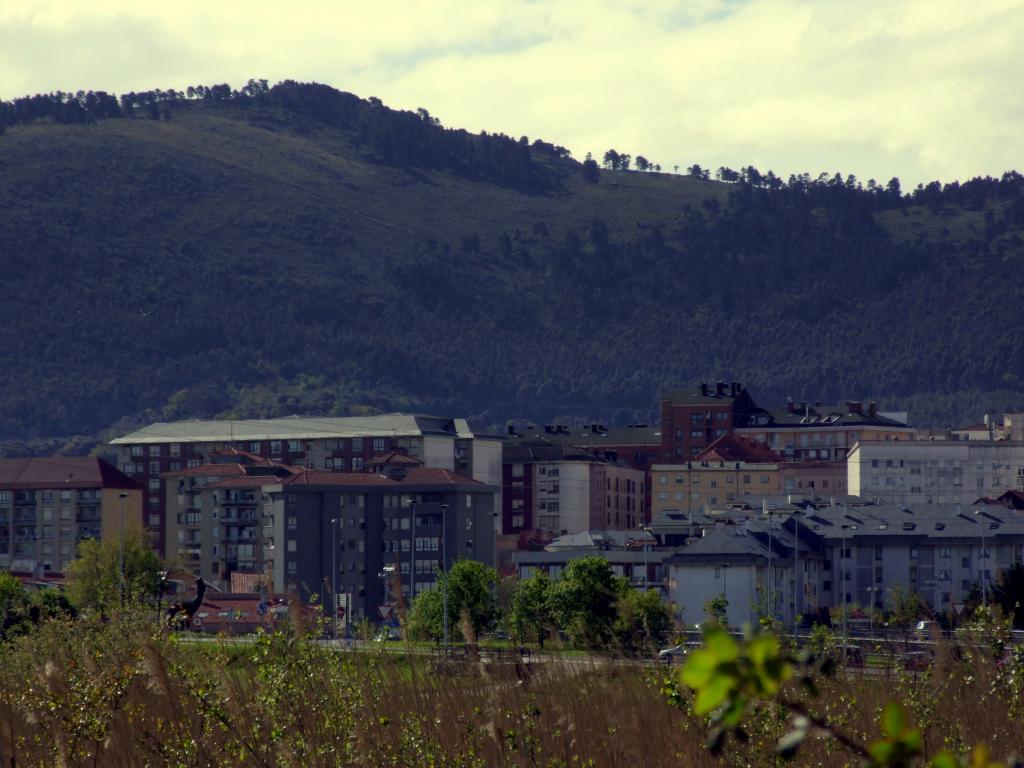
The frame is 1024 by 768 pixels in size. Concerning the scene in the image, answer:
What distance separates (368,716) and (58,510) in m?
154

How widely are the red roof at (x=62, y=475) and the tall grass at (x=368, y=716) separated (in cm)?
14654

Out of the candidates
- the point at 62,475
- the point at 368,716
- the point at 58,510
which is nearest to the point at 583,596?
the point at 368,716

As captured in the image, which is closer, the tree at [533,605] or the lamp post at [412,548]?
the tree at [533,605]

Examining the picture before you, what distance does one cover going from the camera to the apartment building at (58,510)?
18225 centimetres

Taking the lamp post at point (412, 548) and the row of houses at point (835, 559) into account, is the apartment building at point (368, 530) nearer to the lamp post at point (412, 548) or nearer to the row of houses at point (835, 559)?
the lamp post at point (412, 548)

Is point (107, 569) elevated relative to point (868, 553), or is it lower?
elevated

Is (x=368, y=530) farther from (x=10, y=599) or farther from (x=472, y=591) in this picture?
(x=10, y=599)

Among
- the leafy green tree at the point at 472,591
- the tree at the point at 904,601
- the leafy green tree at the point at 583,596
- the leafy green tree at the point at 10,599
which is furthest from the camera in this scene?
the tree at the point at 904,601

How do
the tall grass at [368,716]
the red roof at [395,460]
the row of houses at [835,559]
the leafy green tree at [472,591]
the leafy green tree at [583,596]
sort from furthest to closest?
1. the red roof at [395,460]
2. the row of houses at [835,559]
3. the leafy green tree at [472,591]
4. the leafy green tree at [583,596]
5. the tall grass at [368,716]

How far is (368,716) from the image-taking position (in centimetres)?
3488

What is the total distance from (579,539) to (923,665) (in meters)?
115

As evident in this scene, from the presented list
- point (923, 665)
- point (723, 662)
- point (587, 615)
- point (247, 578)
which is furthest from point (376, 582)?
point (723, 662)

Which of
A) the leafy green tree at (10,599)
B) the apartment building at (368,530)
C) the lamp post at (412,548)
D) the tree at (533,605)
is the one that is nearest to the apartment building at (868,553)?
the tree at (533,605)

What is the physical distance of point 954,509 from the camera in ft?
449
